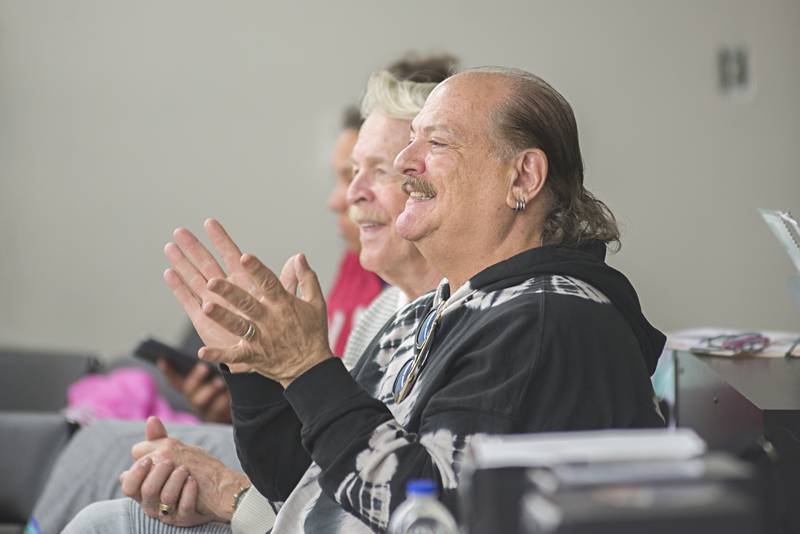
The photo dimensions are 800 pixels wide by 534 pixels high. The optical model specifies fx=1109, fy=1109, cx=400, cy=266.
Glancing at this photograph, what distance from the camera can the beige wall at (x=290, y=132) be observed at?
4.61 meters

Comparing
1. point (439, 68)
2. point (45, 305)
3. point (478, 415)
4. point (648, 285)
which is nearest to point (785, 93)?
point (648, 285)

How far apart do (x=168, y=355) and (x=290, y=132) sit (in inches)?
82.6

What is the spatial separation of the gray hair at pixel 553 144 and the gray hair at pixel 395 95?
572 mm

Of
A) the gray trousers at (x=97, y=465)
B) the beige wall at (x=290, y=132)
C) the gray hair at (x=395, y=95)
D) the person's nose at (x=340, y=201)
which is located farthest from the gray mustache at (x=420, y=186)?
the beige wall at (x=290, y=132)

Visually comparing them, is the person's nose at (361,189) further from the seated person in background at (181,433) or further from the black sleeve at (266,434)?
the black sleeve at (266,434)

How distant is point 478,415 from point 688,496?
20.7 inches

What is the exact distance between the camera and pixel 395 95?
222 cm

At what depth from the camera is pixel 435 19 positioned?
188 inches

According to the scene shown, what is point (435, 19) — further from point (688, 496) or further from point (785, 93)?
point (688, 496)

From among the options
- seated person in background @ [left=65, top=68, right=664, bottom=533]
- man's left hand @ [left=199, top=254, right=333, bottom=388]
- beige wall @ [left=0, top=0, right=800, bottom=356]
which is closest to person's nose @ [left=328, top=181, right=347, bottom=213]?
seated person in background @ [left=65, top=68, right=664, bottom=533]

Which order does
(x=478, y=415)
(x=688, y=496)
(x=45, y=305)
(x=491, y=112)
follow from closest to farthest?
1. (x=688, y=496)
2. (x=478, y=415)
3. (x=491, y=112)
4. (x=45, y=305)

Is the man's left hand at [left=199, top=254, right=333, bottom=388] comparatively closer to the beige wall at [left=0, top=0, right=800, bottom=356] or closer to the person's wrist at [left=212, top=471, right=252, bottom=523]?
the person's wrist at [left=212, top=471, right=252, bottom=523]

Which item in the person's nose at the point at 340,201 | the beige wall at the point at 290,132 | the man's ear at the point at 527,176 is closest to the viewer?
the man's ear at the point at 527,176

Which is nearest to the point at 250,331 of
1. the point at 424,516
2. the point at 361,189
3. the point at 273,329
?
the point at 273,329
